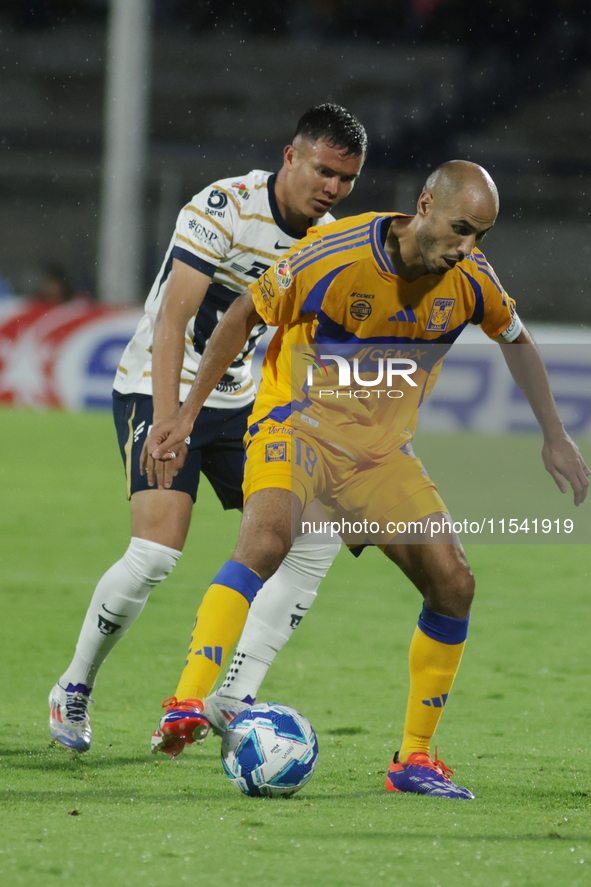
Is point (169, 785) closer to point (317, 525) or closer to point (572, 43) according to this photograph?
point (317, 525)

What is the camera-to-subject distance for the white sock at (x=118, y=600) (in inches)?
141

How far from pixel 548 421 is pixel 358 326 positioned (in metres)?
0.64

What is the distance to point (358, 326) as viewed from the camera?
328cm

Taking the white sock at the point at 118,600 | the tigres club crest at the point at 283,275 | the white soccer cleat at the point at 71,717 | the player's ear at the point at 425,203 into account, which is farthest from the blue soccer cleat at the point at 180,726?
the player's ear at the point at 425,203

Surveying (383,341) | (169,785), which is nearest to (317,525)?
(383,341)

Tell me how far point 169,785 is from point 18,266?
15.9 m

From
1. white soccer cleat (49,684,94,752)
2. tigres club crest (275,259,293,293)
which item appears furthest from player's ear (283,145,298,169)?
white soccer cleat (49,684,94,752)

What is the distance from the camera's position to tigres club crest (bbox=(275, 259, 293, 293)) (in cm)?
317

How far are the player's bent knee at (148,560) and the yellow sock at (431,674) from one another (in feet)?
2.72

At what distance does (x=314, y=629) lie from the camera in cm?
548

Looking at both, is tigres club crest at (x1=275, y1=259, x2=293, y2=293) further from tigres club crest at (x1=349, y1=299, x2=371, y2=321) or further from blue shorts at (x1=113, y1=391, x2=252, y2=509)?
blue shorts at (x1=113, y1=391, x2=252, y2=509)

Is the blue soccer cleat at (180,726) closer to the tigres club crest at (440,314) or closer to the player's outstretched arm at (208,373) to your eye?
the player's outstretched arm at (208,373)

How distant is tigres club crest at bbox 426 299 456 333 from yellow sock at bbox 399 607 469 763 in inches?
31.7

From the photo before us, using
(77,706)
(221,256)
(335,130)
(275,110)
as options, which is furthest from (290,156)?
(275,110)
